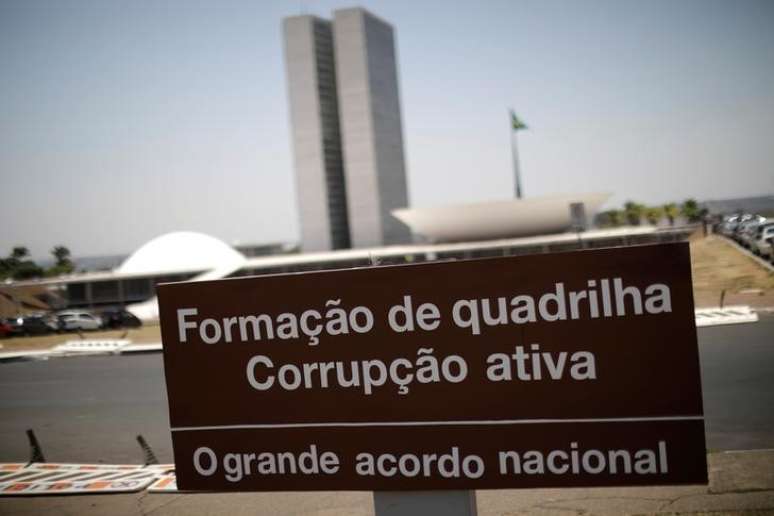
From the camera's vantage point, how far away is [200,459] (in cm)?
404

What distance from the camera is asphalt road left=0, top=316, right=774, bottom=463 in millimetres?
9344

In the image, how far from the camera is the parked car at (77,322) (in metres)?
36.0

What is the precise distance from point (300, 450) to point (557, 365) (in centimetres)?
154

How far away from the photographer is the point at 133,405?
46.3ft

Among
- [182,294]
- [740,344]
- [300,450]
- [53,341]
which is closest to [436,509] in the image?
[300,450]

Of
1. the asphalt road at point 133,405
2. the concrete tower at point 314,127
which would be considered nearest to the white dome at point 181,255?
the concrete tower at point 314,127

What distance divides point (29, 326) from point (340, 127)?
68.3 meters

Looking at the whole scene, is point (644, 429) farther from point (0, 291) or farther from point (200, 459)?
point (0, 291)

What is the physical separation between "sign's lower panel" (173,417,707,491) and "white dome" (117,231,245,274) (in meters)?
70.1

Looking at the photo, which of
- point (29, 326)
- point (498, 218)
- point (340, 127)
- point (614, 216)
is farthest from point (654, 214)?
point (29, 326)

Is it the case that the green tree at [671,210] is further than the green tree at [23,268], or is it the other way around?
the green tree at [671,210]

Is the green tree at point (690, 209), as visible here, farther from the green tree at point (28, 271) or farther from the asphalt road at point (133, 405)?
the green tree at point (28, 271)

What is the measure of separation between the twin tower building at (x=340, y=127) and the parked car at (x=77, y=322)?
60.6 m

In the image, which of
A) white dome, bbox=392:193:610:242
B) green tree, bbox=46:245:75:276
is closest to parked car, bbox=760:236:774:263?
white dome, bbox=392:193:610:242
